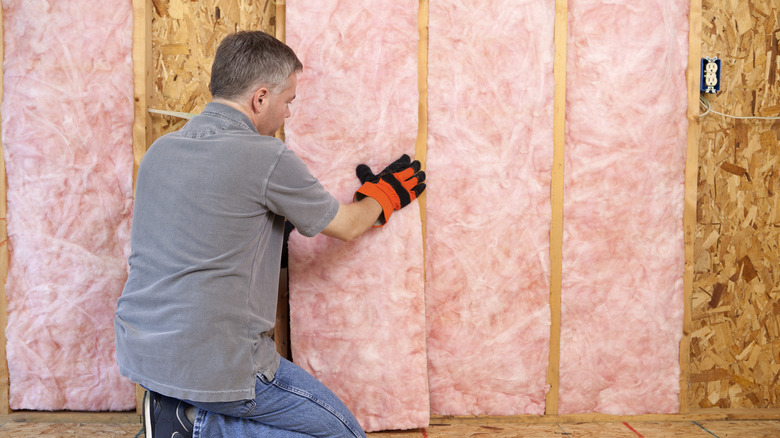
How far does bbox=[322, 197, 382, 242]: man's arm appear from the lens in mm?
1732

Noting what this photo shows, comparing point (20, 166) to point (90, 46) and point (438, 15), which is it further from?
point (438, 15)

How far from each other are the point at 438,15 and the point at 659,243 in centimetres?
145

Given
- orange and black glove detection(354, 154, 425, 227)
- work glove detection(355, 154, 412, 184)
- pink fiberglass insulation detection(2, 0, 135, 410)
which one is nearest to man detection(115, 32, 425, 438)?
orange and black glove detection(354, 154, 425, 227)

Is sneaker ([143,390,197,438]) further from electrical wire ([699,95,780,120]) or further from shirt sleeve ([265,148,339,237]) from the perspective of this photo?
electrical wire ([699,95,780,120])

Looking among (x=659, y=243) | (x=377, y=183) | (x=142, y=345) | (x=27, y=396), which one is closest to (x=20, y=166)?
(x=27, y=396)

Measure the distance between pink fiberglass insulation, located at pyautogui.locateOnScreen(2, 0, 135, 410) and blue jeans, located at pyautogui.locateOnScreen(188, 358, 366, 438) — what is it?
114 cm

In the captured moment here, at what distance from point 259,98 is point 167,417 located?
3.21 feet

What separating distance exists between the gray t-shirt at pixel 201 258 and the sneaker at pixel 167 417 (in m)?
0.09

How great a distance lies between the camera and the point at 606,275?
2.41 metres

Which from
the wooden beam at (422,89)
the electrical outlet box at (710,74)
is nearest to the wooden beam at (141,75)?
the wooden beam at (422,89)

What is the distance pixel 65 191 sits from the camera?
2377mm

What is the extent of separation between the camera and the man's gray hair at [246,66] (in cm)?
159

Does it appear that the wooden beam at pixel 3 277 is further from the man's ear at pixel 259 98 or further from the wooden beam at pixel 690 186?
the wooden beam at pixel 690 186

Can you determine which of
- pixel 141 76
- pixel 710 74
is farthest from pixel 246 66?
pixel 710 74
